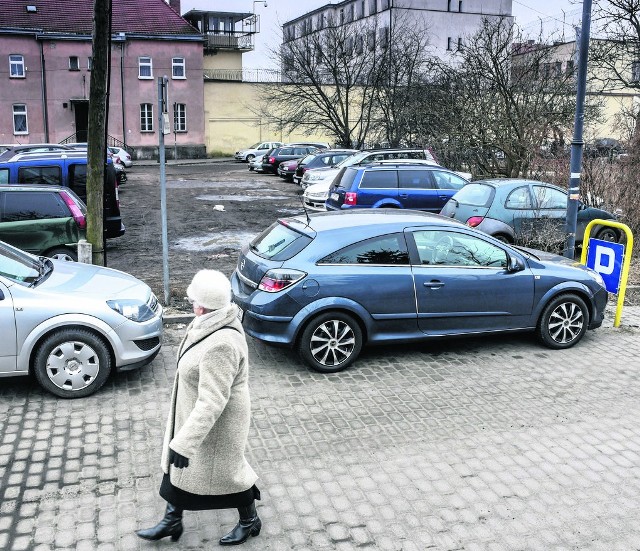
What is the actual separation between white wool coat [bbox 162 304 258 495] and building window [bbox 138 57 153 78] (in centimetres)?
4585

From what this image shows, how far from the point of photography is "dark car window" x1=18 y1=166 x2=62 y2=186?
47.5ft

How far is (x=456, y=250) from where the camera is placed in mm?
7945

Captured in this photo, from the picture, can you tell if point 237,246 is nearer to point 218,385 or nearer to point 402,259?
point 402,259

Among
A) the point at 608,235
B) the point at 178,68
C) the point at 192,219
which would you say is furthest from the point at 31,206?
the point at 178,68

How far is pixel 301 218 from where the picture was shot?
8.34 metres

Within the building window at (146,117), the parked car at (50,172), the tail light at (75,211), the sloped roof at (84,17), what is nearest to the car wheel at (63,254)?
the tail light at (75,211)

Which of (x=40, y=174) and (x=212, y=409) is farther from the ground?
(x=40, y=174)

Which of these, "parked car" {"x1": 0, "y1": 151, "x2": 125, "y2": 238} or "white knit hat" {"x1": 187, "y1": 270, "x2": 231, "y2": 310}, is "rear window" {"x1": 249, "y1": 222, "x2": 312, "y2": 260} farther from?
"parked car" {"x1": 0, "y1": 151, "x2": 125, "y2": 238}

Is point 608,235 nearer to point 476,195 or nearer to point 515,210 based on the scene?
point 515,210

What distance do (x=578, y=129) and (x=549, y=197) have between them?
2484 mm

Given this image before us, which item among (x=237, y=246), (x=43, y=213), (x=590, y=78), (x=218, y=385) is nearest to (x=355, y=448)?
(x=218, y=385)

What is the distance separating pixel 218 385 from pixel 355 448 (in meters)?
2.30

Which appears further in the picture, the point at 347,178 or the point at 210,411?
the point at 347,178

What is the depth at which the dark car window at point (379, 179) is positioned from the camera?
1575 cm
